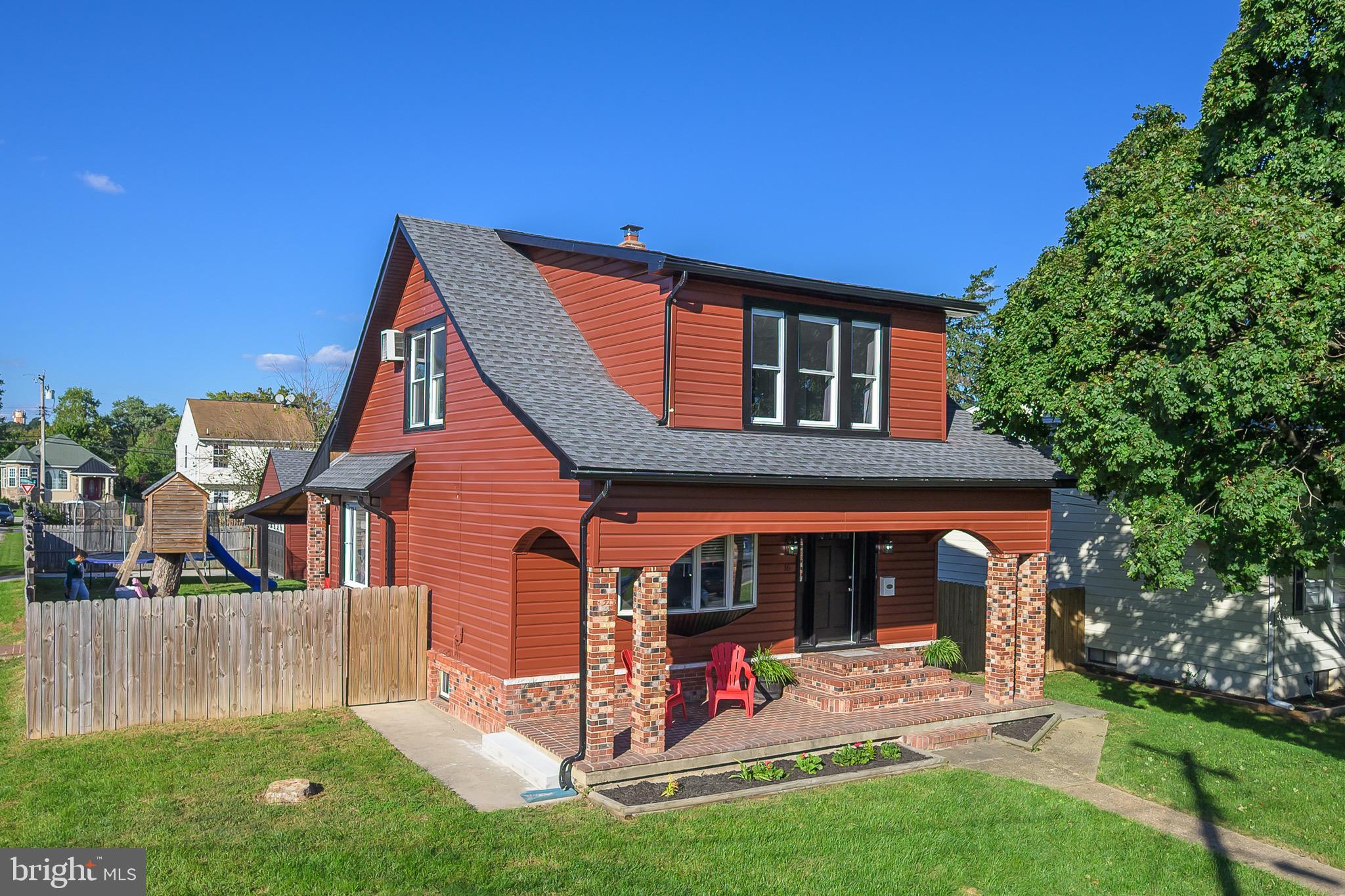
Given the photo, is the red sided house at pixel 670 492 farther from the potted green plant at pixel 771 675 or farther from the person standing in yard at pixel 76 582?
the person standing in yard at pixel 76 582

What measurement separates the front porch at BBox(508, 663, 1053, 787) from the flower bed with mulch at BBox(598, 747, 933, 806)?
14 cm

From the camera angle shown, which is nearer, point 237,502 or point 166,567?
point 166,567

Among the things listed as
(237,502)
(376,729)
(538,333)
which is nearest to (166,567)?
(376,729)

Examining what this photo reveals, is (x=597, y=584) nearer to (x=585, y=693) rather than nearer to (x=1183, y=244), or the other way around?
(x=585, y=693)

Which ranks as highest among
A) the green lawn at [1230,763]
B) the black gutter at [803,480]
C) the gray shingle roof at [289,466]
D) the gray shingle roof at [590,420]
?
the gray shingle roof at [590,420]

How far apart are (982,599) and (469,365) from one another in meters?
10.1

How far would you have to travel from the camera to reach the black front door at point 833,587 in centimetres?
1454

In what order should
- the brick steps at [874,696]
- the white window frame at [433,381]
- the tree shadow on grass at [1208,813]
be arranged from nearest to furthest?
1. the tree shadow on grass at [1208,813]
2. the brick steps at [874,696]
3. the white window frame at [433,381]

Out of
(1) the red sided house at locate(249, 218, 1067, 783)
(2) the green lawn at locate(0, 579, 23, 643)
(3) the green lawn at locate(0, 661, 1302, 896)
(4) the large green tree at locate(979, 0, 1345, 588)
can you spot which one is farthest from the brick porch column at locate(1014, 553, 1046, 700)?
(2) the green lawn at locate(0, 579, 23, 643)

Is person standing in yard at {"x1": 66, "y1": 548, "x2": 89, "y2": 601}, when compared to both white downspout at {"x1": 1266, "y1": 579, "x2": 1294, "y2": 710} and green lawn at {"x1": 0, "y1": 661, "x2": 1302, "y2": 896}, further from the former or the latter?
white downspout at {"x1": 1266, "y1": 579, "x2": 1294, "y2": 710}

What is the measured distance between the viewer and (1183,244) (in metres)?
10.8

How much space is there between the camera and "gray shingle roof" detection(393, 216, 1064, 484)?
1043 centimetres

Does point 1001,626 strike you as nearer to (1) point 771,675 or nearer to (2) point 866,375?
(1) point 771,675

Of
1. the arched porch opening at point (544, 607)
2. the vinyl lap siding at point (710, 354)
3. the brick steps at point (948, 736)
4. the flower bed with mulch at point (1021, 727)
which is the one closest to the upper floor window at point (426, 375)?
the arched porch opening at point (544, 607)
